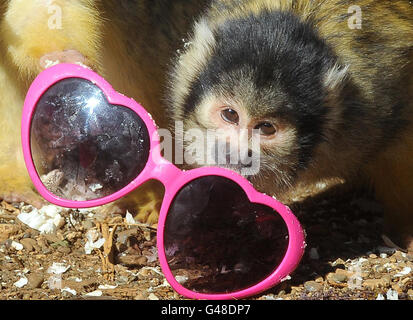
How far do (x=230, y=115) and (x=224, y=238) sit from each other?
1.73ft

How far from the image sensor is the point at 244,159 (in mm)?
2764

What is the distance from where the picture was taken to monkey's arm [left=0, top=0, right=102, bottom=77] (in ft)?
9.39

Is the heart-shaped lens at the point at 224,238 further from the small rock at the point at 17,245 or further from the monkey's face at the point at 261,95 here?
the small rock at the point at 17,245

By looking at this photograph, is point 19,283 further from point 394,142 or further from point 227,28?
point 394,142

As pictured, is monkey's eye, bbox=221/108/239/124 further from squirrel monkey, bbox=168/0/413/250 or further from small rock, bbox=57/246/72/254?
small rock, bbox=57/246/72/254

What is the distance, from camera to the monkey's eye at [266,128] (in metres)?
2.72

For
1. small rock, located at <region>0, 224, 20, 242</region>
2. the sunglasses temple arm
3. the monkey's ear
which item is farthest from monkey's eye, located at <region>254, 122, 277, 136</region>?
small rock, located at <region>0, 224, 20, 242</region>

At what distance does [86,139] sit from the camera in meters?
2.73

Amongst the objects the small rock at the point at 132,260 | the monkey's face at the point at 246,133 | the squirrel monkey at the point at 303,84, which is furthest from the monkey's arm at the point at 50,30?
the small rock at the point at 132,260

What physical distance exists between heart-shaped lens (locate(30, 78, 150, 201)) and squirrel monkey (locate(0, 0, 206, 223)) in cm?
21

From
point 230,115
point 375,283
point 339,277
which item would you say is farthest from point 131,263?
point 375,283

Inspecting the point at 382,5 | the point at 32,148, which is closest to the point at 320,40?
the point at 382,5

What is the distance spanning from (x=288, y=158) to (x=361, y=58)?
1.65 feet

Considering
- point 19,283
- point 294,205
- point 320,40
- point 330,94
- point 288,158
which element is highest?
point 320,40
